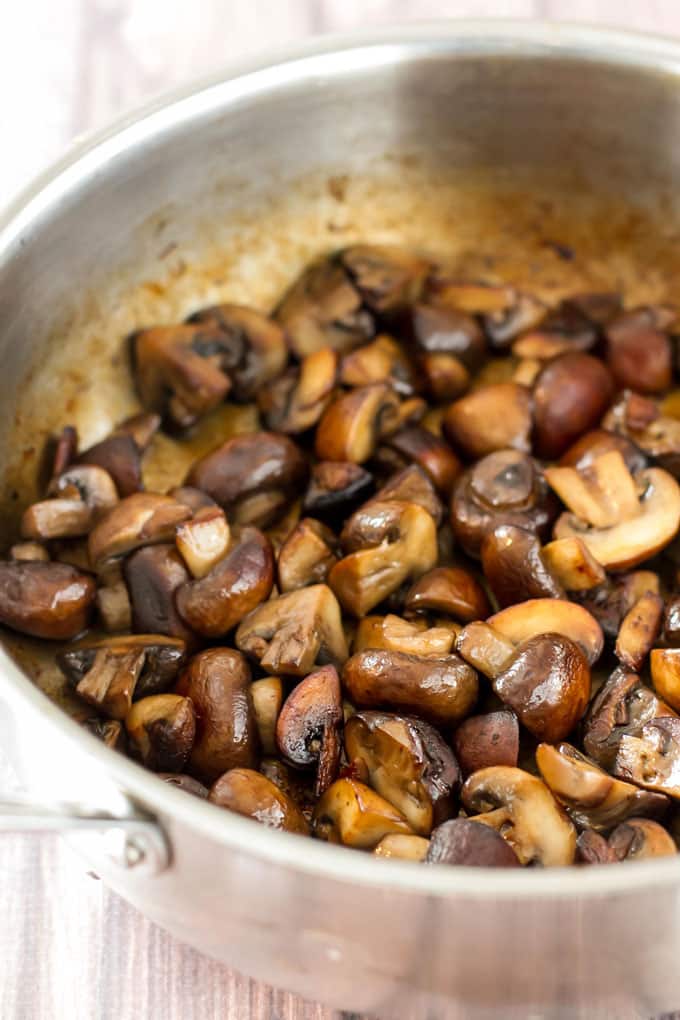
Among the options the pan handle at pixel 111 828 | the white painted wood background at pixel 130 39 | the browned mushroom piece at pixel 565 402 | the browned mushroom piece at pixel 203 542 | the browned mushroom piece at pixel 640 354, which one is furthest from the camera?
the white painted wood background at pixel 130 39

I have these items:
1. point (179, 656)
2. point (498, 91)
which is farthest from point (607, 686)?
point (498, 91)

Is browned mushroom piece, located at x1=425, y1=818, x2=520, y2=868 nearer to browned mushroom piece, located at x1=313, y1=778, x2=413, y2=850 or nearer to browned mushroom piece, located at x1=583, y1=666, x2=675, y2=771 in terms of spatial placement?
browned mushroom piece, located at x1=313, y1=778, x2=413, y2=850

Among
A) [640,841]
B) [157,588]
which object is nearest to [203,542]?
[157,588]

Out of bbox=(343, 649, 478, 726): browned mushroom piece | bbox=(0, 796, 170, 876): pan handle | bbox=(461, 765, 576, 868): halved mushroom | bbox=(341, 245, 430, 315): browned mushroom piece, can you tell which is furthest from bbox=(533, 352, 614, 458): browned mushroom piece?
bbox=(0, 796, 170, 876): pan handle

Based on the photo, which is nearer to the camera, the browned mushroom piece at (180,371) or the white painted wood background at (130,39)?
the browned mushroom piece at (180,371)

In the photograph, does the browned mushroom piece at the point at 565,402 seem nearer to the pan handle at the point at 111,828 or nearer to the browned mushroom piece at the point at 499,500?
the browned mushroom piece at the point at 499,500

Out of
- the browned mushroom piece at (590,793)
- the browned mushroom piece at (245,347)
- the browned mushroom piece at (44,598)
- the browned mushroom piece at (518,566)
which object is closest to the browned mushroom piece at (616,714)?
the browned mushroom piece at (590,793)

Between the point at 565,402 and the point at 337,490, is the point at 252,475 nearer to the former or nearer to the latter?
the point at 337,490
